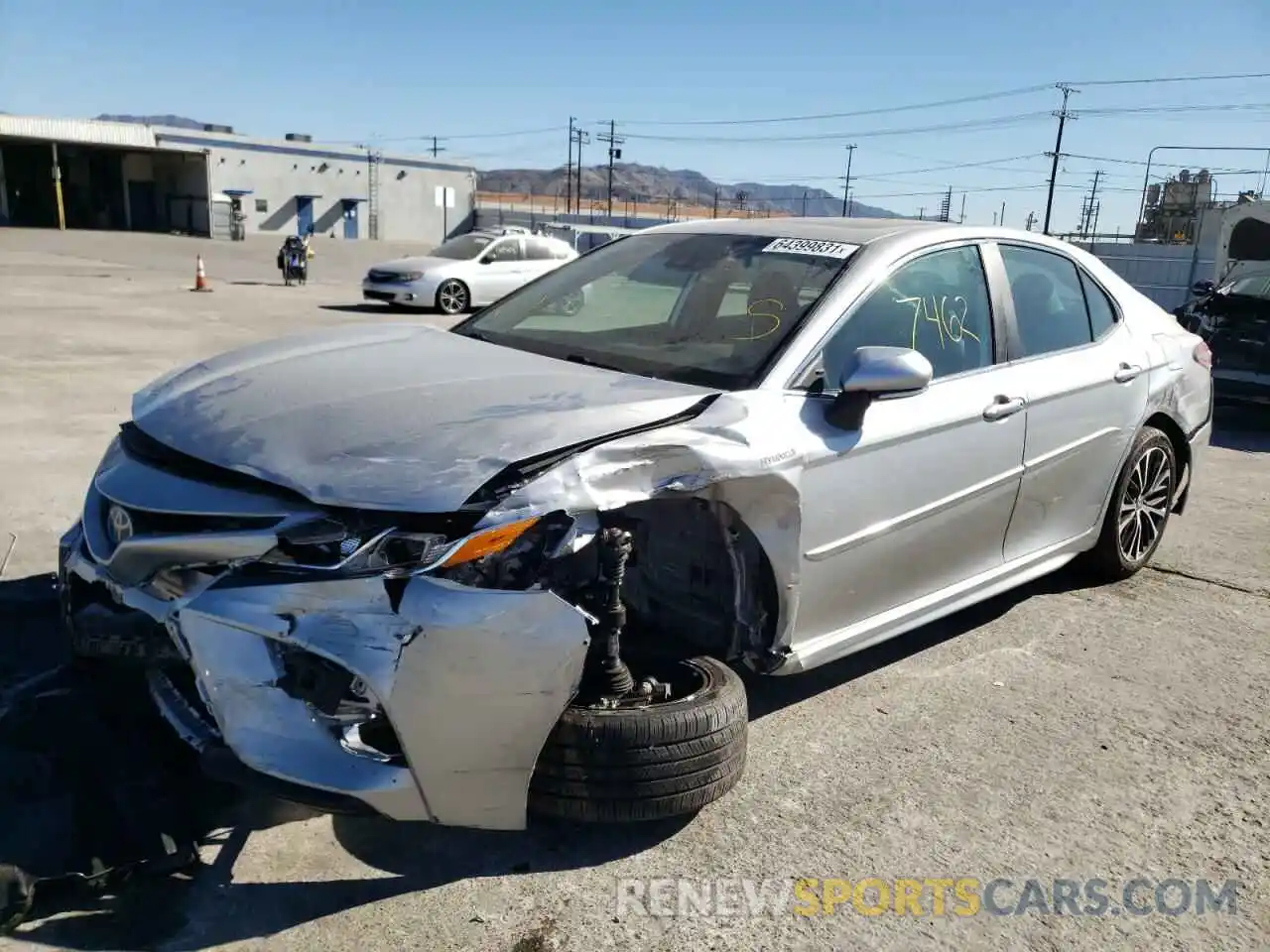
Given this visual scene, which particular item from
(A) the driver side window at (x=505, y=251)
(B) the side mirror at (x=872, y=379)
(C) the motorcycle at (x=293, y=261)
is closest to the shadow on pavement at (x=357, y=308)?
(A) the driver side window at (x=505, y=251)

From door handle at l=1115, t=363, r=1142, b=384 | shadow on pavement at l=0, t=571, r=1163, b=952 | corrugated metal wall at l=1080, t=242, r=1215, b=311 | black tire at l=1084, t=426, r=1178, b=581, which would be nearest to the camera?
shadow on pavement at l=0, t=571, r=1163, b=952

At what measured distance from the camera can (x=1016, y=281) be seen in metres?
4.12

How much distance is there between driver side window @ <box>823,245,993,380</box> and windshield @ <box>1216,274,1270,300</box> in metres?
7.14

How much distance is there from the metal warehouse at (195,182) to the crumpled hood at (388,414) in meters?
44.1

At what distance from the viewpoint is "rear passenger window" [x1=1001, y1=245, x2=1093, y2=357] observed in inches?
161

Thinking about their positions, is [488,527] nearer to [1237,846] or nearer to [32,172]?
[1237,846]

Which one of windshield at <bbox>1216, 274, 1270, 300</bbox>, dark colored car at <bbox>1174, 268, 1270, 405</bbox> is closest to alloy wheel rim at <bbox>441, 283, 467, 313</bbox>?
dark colored car at <bbox>1174, 268, 1270, 405</bbox>

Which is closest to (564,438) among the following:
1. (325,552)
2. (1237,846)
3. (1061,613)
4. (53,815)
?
(325,552)

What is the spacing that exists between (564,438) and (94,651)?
138cm

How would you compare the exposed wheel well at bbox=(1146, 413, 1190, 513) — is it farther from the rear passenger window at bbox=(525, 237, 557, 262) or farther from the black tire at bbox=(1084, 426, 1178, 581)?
the rear passenger window at bbox=(525, 237, 557, 262)

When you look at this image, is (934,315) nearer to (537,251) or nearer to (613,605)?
(613,605)

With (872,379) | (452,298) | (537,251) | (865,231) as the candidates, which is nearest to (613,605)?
(872,379)

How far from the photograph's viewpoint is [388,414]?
2.77 meters

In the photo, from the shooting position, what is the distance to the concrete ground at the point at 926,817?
2.50m
